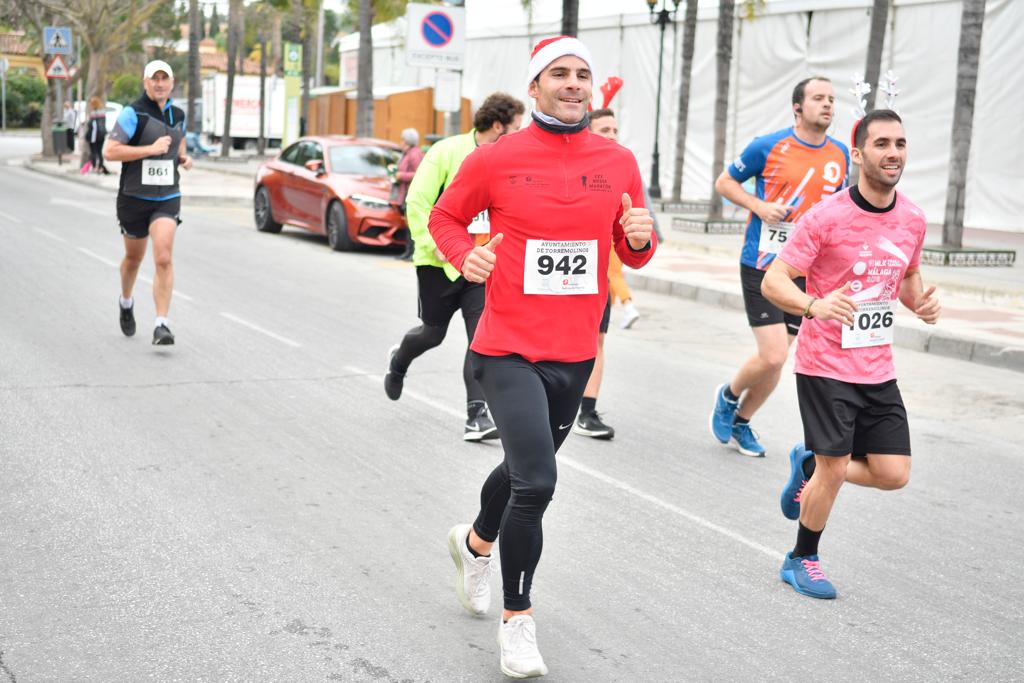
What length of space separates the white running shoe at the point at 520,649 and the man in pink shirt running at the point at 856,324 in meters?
1.37

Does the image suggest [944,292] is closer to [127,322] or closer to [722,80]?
[722,80]

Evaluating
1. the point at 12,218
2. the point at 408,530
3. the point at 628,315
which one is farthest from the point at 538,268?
the point at 12,218

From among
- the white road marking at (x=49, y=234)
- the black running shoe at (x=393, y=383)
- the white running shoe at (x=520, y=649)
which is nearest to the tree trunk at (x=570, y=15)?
the white road marking at (x=49, y=234)

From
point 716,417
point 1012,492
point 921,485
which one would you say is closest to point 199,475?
point 716,417

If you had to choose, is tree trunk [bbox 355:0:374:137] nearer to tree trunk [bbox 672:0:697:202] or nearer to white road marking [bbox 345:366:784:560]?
tree trunk [bbox 672:0:697:202]

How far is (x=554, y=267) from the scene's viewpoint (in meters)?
4.09

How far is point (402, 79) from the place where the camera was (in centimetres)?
4516

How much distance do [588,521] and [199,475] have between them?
1934 millimetres

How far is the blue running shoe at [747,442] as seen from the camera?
716cm

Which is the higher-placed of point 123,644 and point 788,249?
point 788,249

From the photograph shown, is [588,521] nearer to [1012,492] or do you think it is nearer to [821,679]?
[821,679]

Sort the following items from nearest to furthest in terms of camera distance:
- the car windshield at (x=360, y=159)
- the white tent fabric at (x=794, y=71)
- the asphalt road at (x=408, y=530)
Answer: the asphalt road at (x=408, y=530) < the car windshield at (x=360, y=159) < the white tent fabric at (x=794, y=71)

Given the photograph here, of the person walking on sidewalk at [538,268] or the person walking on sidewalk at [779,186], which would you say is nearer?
the person walking on sidewalk at [538,268]

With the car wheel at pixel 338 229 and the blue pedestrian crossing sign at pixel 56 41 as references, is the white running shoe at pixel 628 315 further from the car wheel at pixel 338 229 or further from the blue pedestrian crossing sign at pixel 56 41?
the blue pedestrian crossing sign at pixel 56 41
